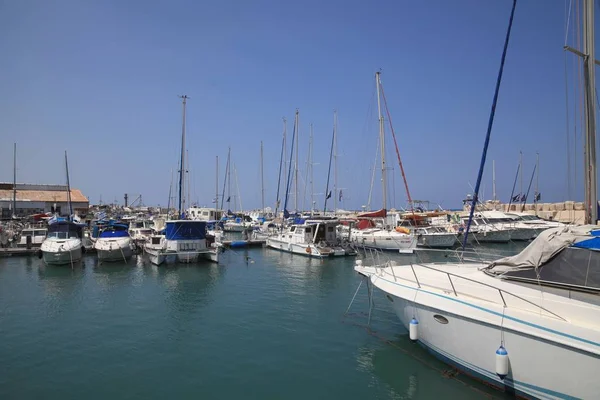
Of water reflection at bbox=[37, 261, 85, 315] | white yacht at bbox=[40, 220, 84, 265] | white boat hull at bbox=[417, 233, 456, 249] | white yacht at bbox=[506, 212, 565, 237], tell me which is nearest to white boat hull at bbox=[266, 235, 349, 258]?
white boat hull at bbox=[417, 233, 456, 249]

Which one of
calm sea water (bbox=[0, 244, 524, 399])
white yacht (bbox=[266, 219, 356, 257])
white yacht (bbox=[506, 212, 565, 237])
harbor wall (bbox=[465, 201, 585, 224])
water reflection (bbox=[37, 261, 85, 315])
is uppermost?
harbor wall (bbox=[465, 201, 585, 224])

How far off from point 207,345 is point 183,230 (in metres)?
17.1

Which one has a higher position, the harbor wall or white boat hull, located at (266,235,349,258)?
the harbor wall

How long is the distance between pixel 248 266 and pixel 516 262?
20.8 m

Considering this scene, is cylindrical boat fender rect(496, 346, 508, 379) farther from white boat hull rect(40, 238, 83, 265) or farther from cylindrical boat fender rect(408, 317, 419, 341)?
white boat hull rect(40, 238, 83, 265)

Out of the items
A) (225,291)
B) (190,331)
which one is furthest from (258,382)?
(225,291)

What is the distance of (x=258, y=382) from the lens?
9.28 m

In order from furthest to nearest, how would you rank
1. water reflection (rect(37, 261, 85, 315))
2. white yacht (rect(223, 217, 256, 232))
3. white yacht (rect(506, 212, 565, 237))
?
white yacht (rect(223, 217, 256, 232)) → white yacht (rect(506, 212, 565, 237)) → water reflection (rect(37, 261, 85, 315))

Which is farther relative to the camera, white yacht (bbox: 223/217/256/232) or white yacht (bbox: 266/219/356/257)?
white yacht (bbox: 223/217/256/232)

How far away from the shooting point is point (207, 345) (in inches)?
463

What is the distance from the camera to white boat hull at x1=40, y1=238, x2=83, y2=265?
85.0ft

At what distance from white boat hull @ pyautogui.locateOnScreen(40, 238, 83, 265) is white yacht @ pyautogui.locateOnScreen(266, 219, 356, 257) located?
17.2m

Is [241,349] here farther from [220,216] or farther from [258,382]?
[220,216]

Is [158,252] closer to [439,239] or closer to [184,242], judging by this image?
[184,242]
